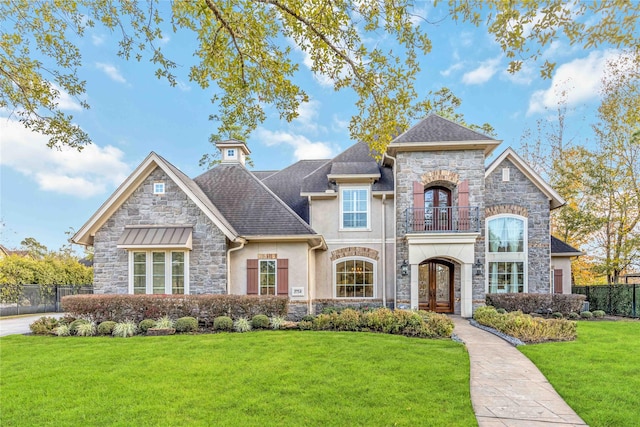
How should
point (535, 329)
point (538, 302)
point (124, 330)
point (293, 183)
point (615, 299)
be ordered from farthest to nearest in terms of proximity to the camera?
point (293, 183) → point (615, 299) → point (538, 302) → point (124, 330) → point (535, 329)

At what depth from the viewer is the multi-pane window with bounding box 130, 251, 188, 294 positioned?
40.1ft

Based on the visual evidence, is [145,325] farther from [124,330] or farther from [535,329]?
[535,329]

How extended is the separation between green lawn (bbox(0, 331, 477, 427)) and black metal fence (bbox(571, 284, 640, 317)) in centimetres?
1175

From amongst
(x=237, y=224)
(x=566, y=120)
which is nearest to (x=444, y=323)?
(x=237, y=224)

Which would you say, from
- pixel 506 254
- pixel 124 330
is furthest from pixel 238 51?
pixel 506 254

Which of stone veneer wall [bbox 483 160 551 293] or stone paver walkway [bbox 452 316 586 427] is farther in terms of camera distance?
stone veneer wall [bbox 483 160 551 293]

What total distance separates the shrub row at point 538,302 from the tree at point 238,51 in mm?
10410

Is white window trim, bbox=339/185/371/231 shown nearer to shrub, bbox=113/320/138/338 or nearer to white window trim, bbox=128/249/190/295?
white window trim, bbox=128/249/190/295

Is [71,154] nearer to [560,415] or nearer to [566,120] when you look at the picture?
[560,415]

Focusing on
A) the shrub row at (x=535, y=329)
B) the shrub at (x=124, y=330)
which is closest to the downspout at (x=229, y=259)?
the shrub at (x=124, y=330)

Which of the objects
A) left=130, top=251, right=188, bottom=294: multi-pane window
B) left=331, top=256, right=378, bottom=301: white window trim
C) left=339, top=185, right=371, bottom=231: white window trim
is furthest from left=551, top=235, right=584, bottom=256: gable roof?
left=130, top=251, right=188, bottom=294: multi-pane window

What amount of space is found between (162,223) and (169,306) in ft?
9.79

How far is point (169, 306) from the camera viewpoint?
11.1 metres

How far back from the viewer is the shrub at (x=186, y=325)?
10.2m
